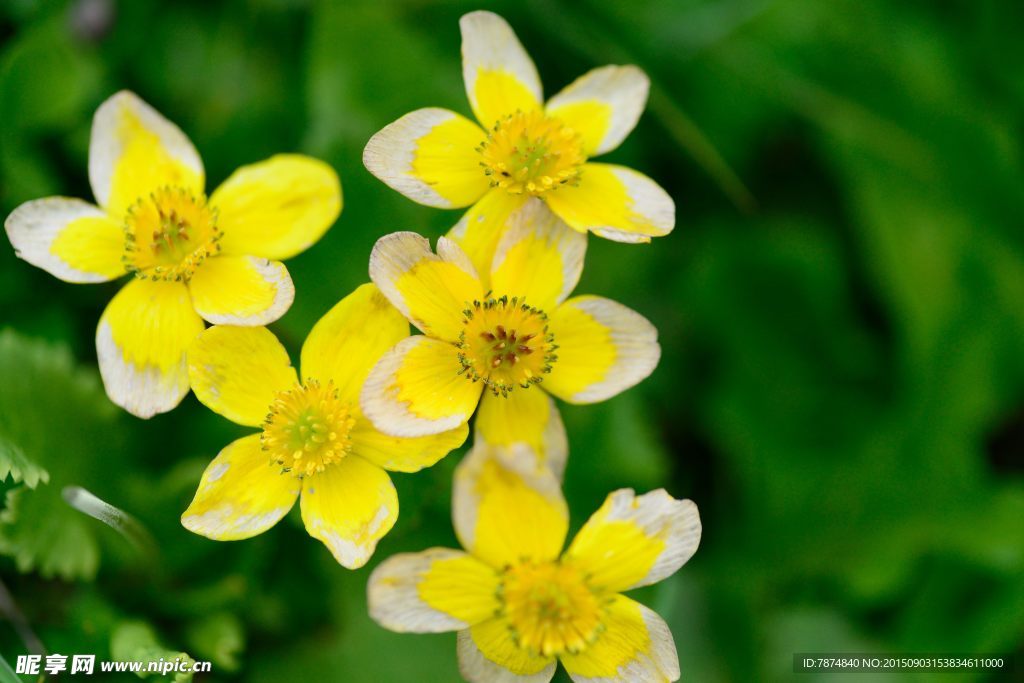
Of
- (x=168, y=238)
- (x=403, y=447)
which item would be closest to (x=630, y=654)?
(x=403, y=447)

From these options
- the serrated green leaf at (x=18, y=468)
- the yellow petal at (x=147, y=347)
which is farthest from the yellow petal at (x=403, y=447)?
the serrated green leaf at (x=18, y=468)

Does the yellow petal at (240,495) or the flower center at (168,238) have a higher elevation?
the flower center at (168,238)

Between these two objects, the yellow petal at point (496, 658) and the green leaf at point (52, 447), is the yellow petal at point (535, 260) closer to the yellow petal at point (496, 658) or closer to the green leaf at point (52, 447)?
the yellow petal at point (496, 658)

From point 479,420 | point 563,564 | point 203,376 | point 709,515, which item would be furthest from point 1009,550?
point 203,376

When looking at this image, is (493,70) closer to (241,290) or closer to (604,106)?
(604,106)

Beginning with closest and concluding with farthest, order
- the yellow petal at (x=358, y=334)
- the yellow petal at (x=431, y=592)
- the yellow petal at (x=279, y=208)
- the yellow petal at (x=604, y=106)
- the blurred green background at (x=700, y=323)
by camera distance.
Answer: the yellow petal at (x=431, y=592) → the yellow petal at (x=358, y=334) → the yellow petal at (x=279, y=208) → the yellow petal at (x=604, y=106) → the blurred green background at (x=700, y=323)
